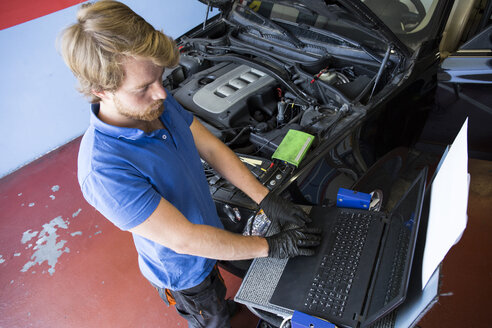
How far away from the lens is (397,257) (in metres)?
1.04

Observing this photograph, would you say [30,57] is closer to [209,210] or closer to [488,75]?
[209,210]

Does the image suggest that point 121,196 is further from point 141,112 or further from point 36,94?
point 36,94

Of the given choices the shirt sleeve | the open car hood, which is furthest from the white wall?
the shirt sleeve

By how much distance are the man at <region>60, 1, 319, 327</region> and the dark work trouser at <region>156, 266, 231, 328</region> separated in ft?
0.42

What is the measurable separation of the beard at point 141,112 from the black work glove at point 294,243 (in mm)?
595

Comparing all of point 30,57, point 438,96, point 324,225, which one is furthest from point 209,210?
point 30,57

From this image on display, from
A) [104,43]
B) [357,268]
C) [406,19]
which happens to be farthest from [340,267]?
[406,19]

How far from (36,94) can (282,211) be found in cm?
293

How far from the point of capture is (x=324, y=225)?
1.29m

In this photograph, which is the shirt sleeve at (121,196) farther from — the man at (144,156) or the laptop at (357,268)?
the laptop at (357,268)

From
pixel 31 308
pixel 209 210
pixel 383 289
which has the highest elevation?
pixel 383 289

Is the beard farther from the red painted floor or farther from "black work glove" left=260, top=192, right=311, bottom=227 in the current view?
the red painted floor

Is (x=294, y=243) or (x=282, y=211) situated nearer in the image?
(x=294, y=243)

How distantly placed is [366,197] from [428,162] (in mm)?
1348
